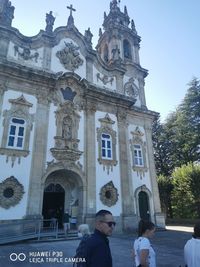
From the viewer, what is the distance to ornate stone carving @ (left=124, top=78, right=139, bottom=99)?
77.2 ft

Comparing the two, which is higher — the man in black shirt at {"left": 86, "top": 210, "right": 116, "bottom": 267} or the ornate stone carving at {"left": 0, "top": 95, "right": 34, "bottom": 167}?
the ornate stone carving at {"left": 0, "top": 95, "right": 34, "bottom": 167}

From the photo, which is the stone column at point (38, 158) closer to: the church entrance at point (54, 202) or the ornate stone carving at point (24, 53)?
the church entrance at point (54, 202)

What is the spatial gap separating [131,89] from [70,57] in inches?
297

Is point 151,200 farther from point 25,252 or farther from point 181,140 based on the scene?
point 181,140

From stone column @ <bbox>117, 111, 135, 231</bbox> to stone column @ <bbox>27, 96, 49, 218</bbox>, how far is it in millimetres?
6884

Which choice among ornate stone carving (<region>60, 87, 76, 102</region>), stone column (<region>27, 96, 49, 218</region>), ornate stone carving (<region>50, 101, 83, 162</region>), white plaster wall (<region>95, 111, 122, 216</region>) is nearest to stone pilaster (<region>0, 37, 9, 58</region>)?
stone column (<region>27, 96, 49, 218</region>)

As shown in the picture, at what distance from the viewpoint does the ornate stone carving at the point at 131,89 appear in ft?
77.2

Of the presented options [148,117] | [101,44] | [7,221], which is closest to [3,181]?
[7,221]

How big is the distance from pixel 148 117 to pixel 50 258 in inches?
691

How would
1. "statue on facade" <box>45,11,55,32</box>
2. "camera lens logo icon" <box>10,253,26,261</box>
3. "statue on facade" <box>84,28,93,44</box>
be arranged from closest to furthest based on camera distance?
1. "camera lens logo icon" <box>10,253,26,261</box>
2. "statue on facade" <box>45,11,55,32</box>
3. "statue on facade" <box>84,28,93,44</box>

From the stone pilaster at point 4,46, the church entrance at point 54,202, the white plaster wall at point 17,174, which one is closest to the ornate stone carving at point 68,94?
the white plaster wall at point 17,174

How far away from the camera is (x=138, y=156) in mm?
21203

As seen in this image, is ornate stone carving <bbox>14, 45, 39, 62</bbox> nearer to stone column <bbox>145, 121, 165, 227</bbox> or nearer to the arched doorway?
stone column <bbox>145, 121, 165, 227</bbox>

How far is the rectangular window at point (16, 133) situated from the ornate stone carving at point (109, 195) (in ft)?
23.6
